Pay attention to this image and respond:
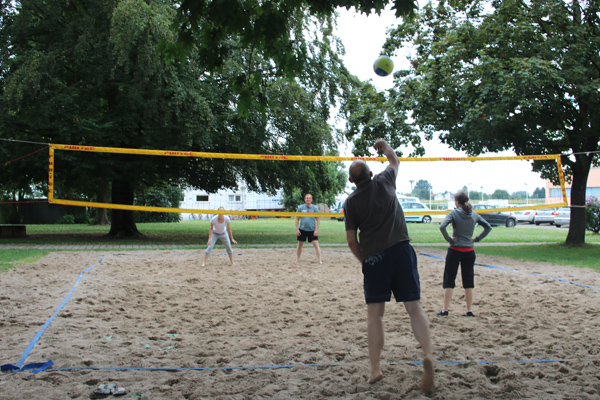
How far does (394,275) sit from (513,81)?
921cm

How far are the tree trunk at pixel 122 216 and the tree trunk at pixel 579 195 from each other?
15.1 m

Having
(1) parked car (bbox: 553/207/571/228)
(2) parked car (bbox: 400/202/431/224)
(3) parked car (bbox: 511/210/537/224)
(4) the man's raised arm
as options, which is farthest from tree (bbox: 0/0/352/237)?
(3) parked car (bbox: 511/210/537/224)

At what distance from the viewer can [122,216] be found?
18578mm

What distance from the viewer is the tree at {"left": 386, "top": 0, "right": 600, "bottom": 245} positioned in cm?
1165

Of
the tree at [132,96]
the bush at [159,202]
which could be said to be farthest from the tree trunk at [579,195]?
the bush at [159,202]

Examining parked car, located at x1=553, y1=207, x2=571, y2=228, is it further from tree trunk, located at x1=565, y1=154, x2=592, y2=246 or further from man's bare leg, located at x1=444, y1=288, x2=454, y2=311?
man's bare leg, located at x1=444, y1=288, x2=454, y2=311

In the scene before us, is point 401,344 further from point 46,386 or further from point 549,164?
point 549,164

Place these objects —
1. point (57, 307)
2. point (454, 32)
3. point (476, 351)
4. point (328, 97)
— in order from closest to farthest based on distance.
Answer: point (476, 351), point (57, 307), point (454, 32), point (328, 97)

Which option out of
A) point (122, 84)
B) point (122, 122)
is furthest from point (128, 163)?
point (122, 84)

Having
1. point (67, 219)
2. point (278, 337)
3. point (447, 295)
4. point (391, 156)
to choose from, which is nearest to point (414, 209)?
point (67, 219)

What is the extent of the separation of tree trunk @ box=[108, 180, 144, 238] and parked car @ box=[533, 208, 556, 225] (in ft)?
82.5

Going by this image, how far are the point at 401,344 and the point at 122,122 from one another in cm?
1316

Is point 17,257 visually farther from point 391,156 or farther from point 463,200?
point 391,156

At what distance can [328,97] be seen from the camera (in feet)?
61.5
